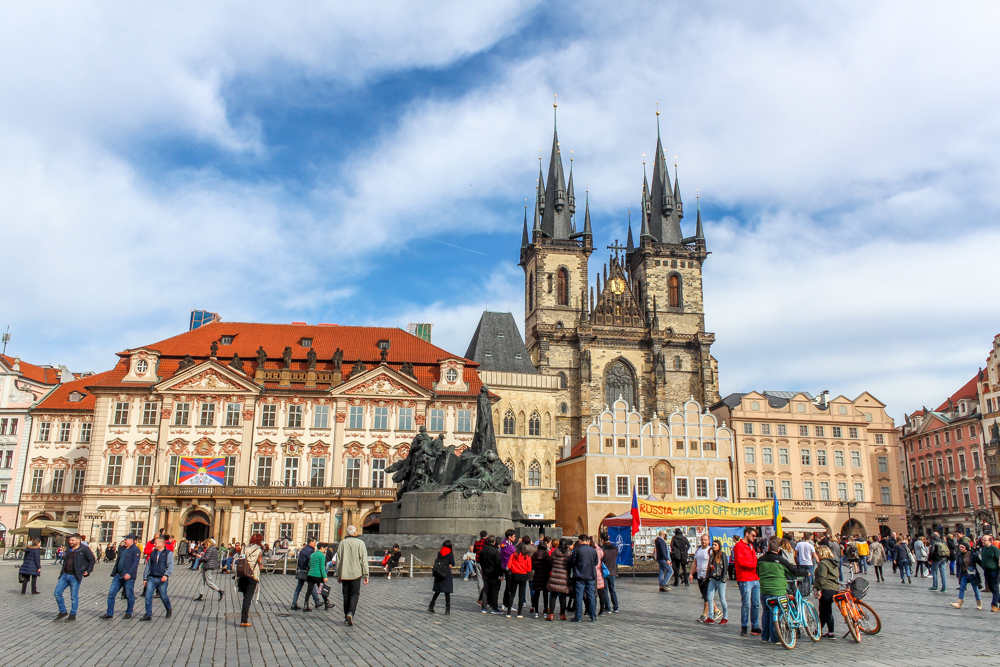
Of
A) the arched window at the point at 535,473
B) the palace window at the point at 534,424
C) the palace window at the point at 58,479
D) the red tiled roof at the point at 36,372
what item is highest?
the red tiled roof at the point at 36,372

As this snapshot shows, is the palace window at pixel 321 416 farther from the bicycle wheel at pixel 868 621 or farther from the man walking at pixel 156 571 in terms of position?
the bicycle wheel at pixel 868 621

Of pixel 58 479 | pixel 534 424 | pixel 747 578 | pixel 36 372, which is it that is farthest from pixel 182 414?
pixel 747 578

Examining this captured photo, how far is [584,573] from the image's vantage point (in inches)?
478

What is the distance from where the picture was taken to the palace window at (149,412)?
43094 millimetres

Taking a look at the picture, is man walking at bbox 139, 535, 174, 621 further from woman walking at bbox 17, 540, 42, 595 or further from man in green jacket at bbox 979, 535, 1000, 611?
man in green jacket at bbox 979, 535, 1000, 611

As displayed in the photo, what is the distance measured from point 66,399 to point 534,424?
92.3 ft

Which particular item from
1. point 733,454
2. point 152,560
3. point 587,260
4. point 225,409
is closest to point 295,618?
point 152,560

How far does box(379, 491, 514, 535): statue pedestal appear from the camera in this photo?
64.3 ft

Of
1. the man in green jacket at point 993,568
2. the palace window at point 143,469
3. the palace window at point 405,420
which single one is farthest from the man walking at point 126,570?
the palace window at point 143,469

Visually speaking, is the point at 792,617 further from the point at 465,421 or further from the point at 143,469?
the point at 143,469

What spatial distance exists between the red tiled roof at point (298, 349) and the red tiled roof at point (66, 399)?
1914 mm

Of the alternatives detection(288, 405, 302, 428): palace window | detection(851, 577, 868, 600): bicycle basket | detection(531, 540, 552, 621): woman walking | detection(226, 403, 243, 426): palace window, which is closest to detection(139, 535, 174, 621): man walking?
detection(531, 540, 552, 621): woman walking

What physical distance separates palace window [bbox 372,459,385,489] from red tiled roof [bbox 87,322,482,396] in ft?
15.5

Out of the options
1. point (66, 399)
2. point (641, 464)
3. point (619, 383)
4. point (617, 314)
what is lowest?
point (641, 464)
